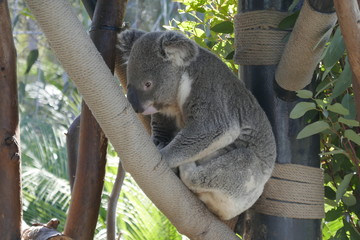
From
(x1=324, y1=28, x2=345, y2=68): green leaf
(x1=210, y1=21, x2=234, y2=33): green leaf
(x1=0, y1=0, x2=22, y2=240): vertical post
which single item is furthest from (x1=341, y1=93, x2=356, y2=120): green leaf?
(x1=0, y1=0, x2=22, y2=240): vertical post

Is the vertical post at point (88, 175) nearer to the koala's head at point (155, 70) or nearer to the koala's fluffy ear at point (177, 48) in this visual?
the koala's head at point (155, 70)

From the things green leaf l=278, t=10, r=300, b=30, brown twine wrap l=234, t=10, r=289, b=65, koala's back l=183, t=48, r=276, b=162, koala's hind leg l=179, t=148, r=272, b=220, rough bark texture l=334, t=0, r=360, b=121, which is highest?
rough bark texture l=334, t=0, r=360, b=121

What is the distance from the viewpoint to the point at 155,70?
2643 millimetres

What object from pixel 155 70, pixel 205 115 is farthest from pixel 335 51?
pixel 155 70

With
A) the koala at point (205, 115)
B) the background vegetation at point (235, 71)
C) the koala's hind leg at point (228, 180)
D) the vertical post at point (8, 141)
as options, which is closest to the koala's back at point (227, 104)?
the koala at point (205, 115)

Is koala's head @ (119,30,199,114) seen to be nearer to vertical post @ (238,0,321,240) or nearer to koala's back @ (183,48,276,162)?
koala's back @ (183,48,276,162)

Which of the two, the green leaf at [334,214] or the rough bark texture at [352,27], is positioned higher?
the rough bark texture at [352,27]

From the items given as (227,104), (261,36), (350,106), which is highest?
(261,36)

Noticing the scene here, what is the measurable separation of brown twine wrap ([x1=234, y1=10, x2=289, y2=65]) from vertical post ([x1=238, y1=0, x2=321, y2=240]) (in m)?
0.03

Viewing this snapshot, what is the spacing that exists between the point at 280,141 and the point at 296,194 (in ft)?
0.81

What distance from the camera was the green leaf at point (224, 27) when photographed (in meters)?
2.82

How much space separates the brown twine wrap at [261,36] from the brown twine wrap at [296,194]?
0.49 m

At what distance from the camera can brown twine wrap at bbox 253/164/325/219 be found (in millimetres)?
2576

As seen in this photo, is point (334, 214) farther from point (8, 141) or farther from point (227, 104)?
point (8, 141)
